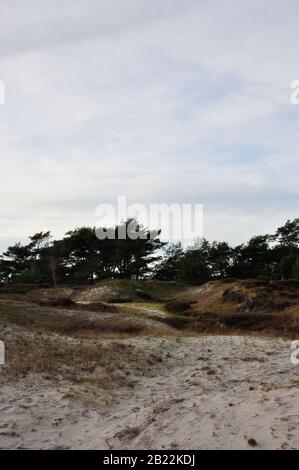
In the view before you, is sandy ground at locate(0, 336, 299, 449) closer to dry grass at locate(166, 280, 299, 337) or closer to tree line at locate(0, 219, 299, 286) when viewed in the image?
dry grass at locate(166, 280, 299, 337)

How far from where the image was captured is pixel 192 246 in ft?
314

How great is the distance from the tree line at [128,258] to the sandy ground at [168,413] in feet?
203

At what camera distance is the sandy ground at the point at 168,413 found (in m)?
9.64

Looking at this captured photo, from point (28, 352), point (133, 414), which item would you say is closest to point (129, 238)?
point (28, 352)

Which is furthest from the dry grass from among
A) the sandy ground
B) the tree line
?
the tree line

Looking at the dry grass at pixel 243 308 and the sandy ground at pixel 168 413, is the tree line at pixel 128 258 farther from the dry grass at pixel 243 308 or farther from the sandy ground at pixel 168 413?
the sandy ground at pixel 168 413

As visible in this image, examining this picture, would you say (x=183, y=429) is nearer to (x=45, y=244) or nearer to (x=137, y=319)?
(x=137, y=319)

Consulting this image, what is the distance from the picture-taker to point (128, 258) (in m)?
88.0

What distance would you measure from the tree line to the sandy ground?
203 feet

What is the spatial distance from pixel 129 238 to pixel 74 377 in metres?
72.8

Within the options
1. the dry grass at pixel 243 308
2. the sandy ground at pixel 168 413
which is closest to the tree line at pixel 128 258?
the dry grass at pixel 243 308

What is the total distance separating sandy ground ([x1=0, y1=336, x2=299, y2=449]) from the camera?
31.6 ft

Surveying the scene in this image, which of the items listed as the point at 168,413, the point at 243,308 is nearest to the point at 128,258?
the point at 243,308
